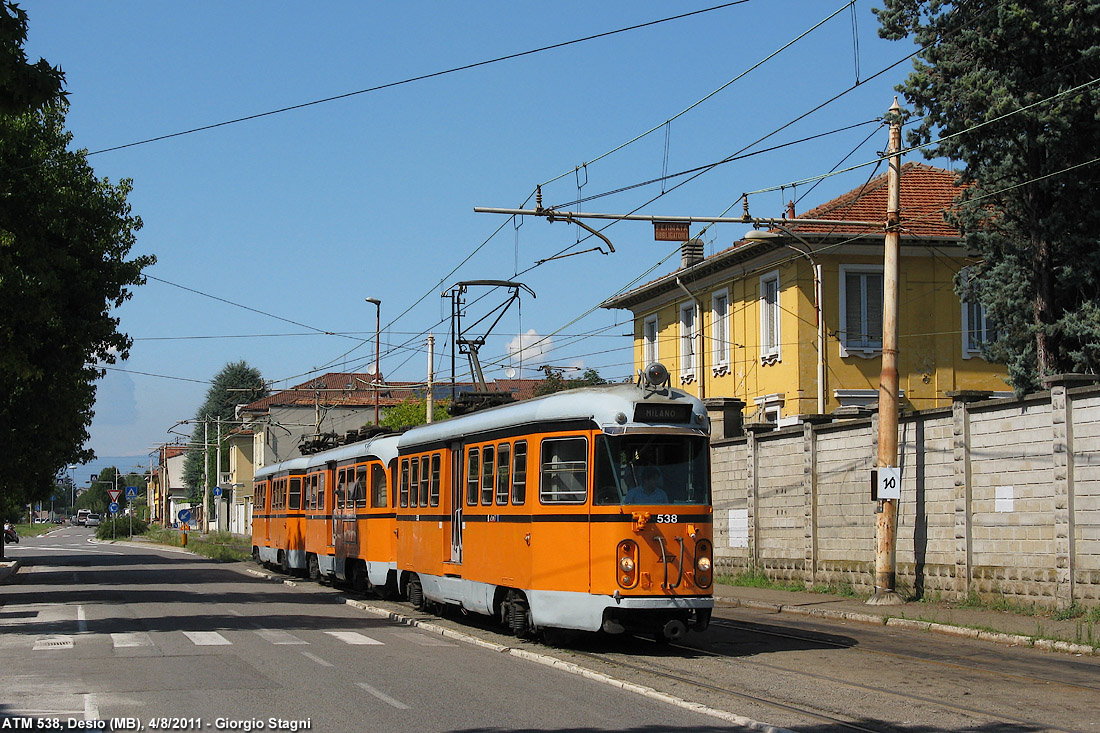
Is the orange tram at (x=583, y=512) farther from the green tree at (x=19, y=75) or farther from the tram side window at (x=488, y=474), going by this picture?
the green tree at (x=19, y=75)

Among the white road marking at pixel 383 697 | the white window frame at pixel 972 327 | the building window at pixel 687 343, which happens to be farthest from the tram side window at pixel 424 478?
the building window at pixel 687 343

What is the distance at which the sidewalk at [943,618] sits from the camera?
52.1ft

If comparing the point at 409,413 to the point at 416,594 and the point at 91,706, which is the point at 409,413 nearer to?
the point at 416,594

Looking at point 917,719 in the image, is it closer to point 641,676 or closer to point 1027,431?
point 641,676

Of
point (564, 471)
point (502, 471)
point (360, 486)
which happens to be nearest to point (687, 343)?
point (360, 486)

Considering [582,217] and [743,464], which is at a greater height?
[582,217]

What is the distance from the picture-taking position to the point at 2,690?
11602mm

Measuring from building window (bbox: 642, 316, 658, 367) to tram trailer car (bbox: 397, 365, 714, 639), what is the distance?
2595cm

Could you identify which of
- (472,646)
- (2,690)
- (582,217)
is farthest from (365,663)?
(582,217)

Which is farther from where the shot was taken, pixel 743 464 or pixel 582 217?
pixel 743 464

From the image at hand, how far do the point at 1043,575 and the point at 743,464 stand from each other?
1050cm

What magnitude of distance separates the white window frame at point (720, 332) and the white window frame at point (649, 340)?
446cm

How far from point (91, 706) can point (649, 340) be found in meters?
33.4

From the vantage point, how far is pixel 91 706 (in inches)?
414
